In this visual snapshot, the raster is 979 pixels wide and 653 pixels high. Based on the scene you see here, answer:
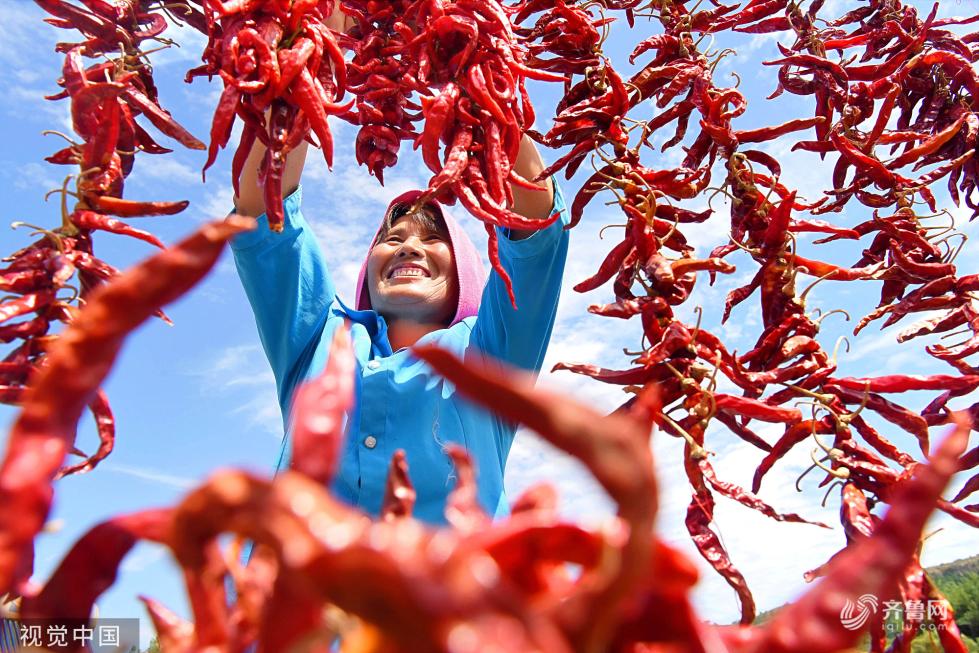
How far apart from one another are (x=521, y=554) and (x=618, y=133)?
144 cm

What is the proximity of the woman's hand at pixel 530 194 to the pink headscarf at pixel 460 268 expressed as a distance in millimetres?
435

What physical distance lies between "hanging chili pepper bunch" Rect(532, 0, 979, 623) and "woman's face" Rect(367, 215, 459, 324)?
963 mm

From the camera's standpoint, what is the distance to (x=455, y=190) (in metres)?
1.57

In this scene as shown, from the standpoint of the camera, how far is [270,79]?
1396 mm

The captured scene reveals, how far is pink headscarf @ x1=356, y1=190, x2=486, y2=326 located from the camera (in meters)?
2.88

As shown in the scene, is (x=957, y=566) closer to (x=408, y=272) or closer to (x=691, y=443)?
(x=408, y=272)

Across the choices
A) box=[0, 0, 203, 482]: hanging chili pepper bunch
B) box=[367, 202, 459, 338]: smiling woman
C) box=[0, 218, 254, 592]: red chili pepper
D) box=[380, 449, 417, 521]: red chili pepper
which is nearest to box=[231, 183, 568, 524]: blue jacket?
box=[367, 202, 459, 338]: smiling woman

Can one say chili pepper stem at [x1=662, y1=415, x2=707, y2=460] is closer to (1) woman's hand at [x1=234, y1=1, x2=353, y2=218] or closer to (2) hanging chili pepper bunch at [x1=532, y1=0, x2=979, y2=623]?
(2) hanging chili pepper bunch at [x1=532, y1=0, x2=979, y2=623]

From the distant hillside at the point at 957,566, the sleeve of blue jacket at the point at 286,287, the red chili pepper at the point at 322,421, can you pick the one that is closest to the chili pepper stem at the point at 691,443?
the red chili pepper at the point at 322,421

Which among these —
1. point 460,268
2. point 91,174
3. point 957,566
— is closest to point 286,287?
point 460,268

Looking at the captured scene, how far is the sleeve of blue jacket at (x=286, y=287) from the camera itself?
2.43 m

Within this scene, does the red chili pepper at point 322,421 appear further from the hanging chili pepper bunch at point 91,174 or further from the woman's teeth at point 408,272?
the woman's teeth at point 408,272

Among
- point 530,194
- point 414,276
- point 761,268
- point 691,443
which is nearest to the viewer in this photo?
point 691,443

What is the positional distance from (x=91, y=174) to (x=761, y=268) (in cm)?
144
